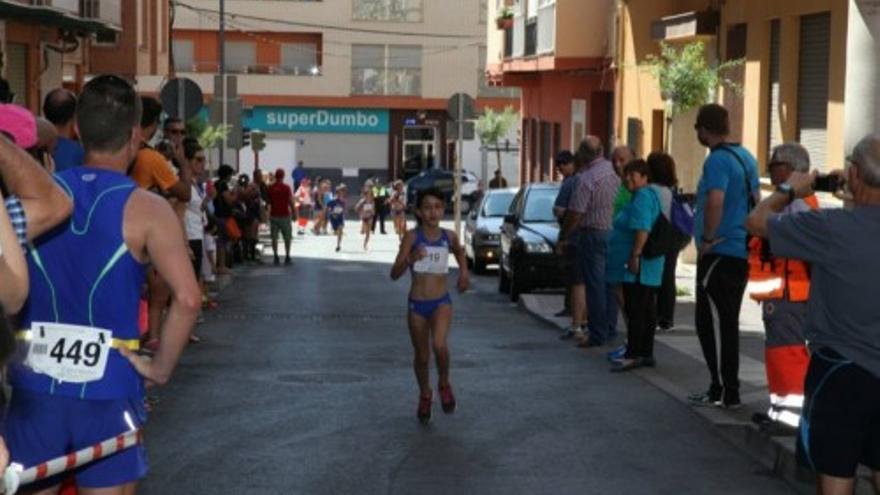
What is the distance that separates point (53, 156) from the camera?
1147cm

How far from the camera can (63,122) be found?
36.5ft

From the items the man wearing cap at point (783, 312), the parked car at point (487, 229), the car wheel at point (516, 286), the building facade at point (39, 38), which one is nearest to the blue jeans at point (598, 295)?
the man wearing cap at point (783, 312)

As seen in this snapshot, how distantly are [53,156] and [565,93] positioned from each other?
33522 millimetres

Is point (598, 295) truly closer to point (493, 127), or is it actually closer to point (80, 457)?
point (80, 457)

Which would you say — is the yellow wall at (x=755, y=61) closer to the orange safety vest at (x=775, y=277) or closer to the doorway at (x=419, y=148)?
the orange safety vest at (x=775, y=277)

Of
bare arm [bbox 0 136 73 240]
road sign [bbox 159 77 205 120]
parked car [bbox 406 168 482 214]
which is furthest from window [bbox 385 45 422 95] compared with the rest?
bare arm [bbox 0 136 73 240]

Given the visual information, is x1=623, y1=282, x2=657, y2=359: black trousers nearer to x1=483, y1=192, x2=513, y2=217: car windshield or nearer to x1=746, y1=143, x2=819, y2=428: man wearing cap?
x1=746, y1=143, x2=819, y2=428: man wearing cap

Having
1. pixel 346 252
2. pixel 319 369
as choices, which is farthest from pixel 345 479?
pixel 346 252

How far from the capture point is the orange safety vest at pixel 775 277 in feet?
33.3

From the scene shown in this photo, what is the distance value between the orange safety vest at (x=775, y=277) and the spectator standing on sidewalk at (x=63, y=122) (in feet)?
12.4

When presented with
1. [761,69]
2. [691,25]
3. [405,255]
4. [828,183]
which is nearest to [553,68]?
[691,25]

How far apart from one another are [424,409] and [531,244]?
1289 cm

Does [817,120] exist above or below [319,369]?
above

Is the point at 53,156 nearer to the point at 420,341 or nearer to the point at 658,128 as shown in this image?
the point at 420,341
